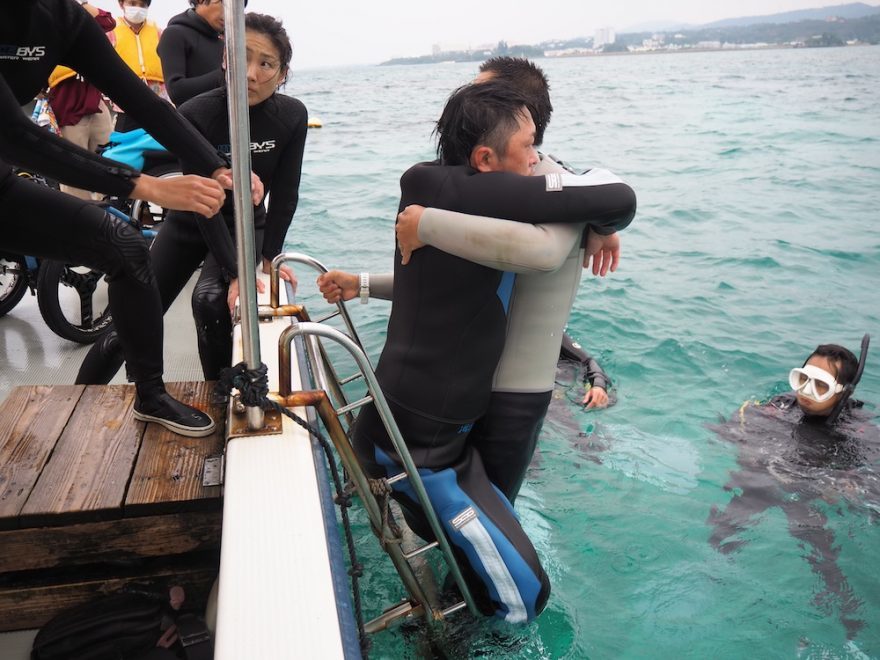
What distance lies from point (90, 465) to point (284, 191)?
163 cm

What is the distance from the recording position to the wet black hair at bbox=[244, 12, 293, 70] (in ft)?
9.40

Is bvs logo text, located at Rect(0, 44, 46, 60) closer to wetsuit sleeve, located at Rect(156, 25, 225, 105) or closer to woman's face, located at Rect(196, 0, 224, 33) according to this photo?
wetsuit sleeve, located at Rect(156, 25, 225, 105)

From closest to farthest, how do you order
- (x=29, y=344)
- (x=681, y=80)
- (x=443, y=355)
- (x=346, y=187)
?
(x=443, y=355)
(x=29, y=344)
(x=346, y=187)
(x=681, y=80)

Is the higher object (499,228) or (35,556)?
(499,228)

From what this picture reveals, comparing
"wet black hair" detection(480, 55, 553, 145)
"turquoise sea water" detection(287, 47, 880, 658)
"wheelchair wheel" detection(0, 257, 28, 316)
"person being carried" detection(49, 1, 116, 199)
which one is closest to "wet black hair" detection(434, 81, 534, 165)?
"wet black hair" detection(480, 55, 553, 145)

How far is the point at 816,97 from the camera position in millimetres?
29109

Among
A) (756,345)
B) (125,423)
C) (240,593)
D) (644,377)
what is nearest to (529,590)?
(240,593)

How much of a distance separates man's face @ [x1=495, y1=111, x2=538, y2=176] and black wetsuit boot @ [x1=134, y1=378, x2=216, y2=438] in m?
1.26

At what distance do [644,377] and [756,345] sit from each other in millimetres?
1460

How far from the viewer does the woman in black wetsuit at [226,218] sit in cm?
292

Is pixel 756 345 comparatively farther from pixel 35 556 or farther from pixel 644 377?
pixel 35 556

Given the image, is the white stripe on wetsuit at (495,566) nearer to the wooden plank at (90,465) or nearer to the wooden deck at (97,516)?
the wooden deck at (97,516)

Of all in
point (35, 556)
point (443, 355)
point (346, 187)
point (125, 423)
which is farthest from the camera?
point (346, 187)

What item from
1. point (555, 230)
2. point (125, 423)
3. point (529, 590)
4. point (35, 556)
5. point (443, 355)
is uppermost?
point (555, 230)
